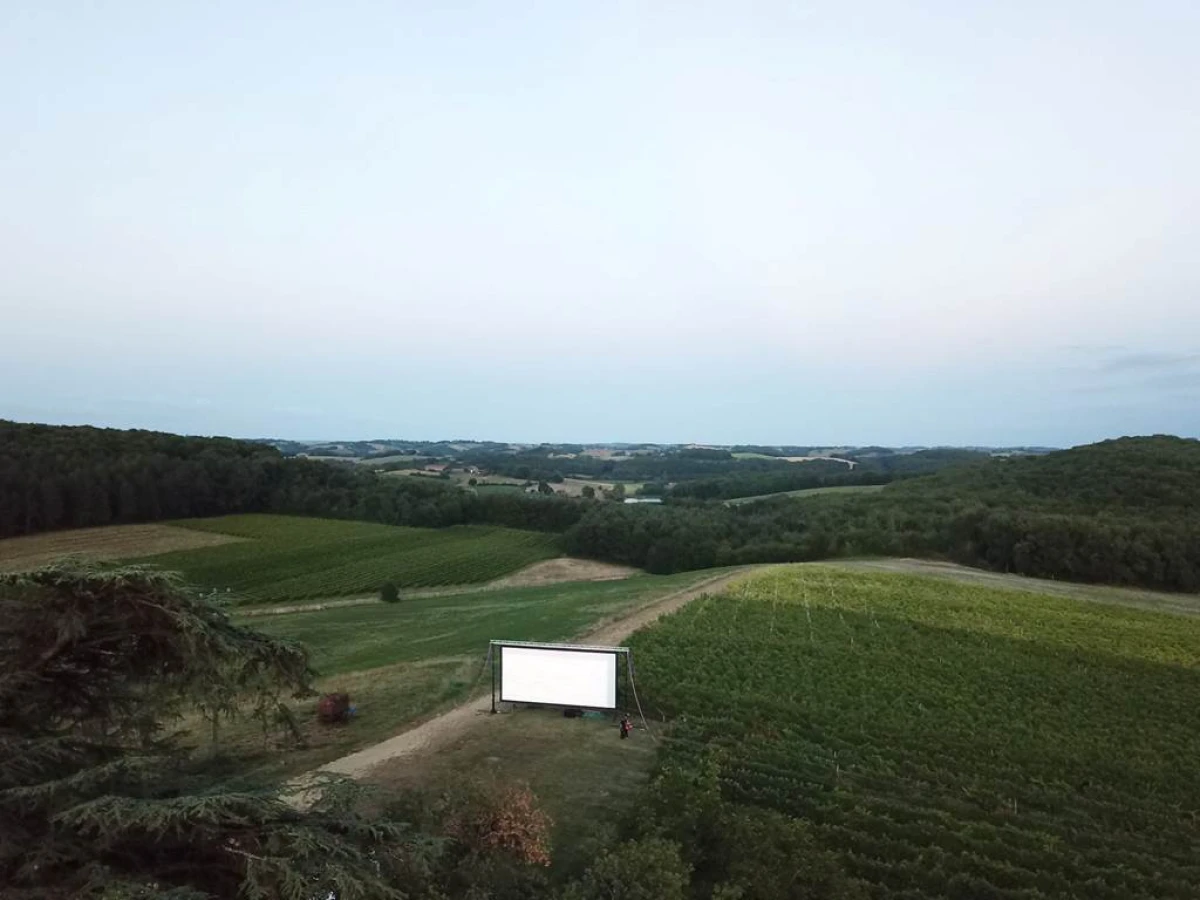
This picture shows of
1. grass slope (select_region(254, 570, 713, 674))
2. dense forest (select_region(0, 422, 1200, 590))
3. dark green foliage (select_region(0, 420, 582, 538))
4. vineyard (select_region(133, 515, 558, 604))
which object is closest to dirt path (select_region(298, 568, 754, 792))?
grass slope (select_region(254, 570, 713, 674))

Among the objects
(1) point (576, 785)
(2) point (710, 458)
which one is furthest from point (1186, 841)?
(2) point (710, 458)

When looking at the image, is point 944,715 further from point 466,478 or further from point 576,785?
point 466,478

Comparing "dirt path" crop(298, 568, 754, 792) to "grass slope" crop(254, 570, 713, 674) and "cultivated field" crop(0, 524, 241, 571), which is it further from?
"cultivated field" crop(0, 524, 241, 571)

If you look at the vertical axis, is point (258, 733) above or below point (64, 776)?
below

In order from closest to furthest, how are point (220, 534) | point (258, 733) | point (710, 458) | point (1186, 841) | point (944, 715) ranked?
point (1186, 841) → point (258, 733) → point (944, 715) → point (220, 534) → point (710, 458)

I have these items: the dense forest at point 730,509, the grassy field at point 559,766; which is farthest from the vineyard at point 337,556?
the grassy field at point 559,766

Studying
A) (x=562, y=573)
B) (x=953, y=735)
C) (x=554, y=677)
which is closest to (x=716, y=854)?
(x=554, y=677)
